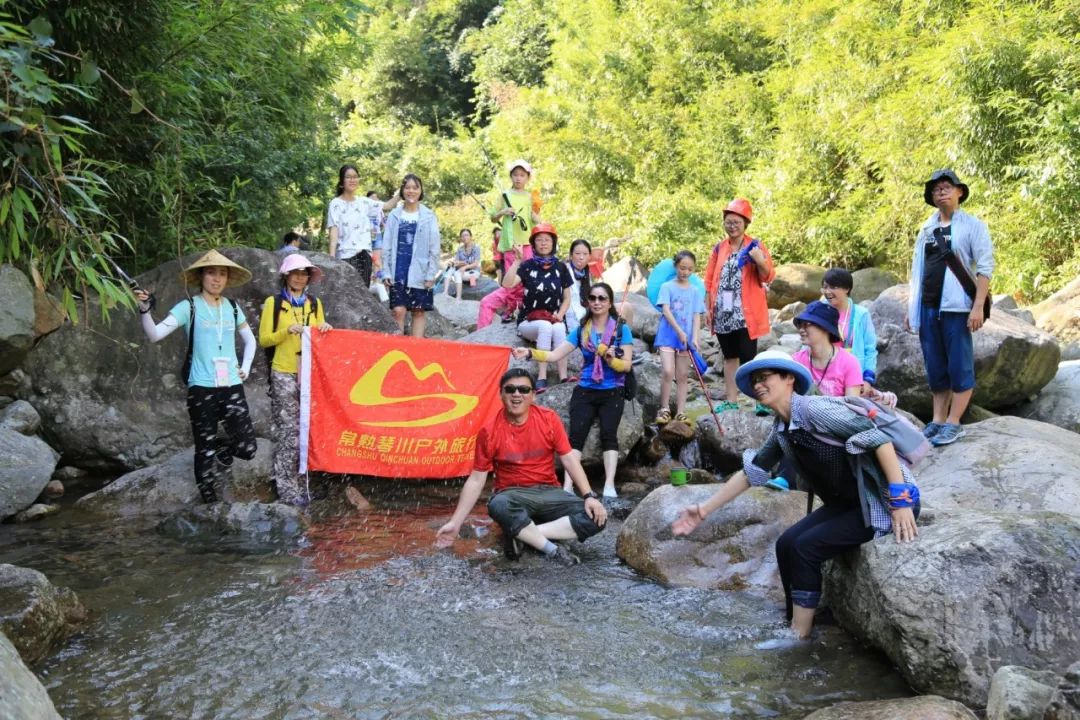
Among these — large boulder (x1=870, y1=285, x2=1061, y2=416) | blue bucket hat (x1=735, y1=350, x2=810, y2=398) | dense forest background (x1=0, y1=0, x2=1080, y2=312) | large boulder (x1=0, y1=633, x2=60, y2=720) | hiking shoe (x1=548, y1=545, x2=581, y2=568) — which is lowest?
hiking shoe (x1=548, y1=545, x2=581, y2=568)

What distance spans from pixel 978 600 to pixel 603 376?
3.89 meters

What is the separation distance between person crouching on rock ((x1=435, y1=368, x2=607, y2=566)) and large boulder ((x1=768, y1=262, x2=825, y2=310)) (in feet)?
39.8

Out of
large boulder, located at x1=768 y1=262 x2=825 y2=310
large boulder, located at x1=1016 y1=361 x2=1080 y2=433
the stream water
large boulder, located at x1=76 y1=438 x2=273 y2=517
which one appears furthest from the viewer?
large boulder, located at x1=768 y1=262 x2=825 y2=310

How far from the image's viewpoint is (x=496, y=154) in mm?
31609

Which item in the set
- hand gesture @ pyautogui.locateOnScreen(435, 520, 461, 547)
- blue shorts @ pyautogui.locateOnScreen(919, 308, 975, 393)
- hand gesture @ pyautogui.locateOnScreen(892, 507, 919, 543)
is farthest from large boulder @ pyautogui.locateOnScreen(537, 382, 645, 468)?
hand gesture @ pyautogui.locateOnScreen(892, 507, 919, 543)

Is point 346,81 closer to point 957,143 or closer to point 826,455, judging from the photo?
point 957,143

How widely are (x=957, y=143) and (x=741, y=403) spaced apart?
26.2ft

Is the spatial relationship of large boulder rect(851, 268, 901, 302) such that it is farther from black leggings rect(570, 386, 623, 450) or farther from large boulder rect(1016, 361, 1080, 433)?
black leggings rect(570, 386, 623, 450)

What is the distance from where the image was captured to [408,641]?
4.72m

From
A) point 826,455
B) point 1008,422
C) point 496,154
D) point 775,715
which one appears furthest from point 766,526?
point 496,154

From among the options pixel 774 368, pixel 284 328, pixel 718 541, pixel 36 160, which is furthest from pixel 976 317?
pixel 36 160

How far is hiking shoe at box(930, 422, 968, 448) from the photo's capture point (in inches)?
254

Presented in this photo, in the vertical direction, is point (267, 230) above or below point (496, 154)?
below

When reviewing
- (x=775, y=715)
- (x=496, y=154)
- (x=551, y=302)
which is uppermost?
(x=496, y=154)
